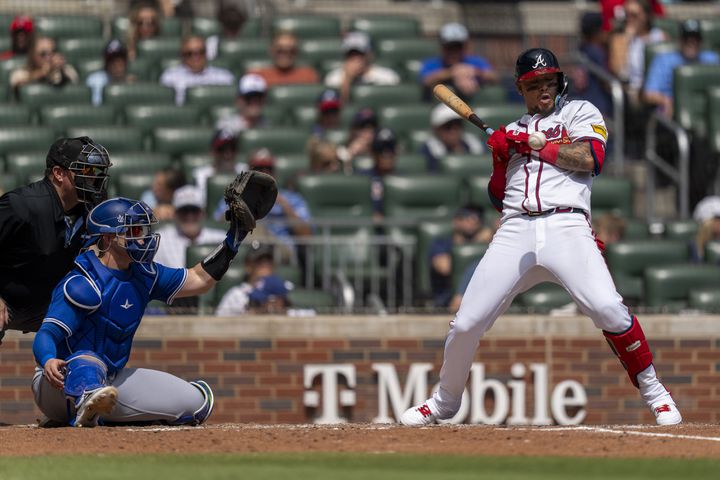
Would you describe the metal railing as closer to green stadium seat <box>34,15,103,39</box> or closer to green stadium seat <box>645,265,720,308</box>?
green stadium seat <box>645,265,720,308</box>

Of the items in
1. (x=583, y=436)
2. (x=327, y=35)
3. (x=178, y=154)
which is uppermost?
(x=327, y=35)

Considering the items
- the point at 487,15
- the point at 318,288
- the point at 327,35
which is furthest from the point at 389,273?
the point at 487,15

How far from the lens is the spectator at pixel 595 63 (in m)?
12.9

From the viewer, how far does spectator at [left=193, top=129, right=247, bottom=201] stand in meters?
11.3

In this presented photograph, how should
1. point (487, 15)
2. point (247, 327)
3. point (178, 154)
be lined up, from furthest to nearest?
point (487, 15)
point (178, 154)
point (247, 327)

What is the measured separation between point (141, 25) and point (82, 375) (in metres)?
7.27

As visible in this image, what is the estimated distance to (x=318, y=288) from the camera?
34.0ft

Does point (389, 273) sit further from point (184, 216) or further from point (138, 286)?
point (138, 286)

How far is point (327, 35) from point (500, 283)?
7.42 metres

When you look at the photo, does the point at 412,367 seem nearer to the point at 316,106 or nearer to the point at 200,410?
the point at 200,410

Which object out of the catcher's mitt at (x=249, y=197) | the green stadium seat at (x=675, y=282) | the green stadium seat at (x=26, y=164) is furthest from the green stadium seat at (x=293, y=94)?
the catcher's mitt at (x=249, y=197)

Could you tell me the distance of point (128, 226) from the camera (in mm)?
7004

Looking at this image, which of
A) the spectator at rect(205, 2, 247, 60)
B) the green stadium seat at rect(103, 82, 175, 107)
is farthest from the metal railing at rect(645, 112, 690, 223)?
the green stadium seat at rect(103, 82, 175, 107)

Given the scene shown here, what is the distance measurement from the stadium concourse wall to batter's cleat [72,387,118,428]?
3.10 meters
